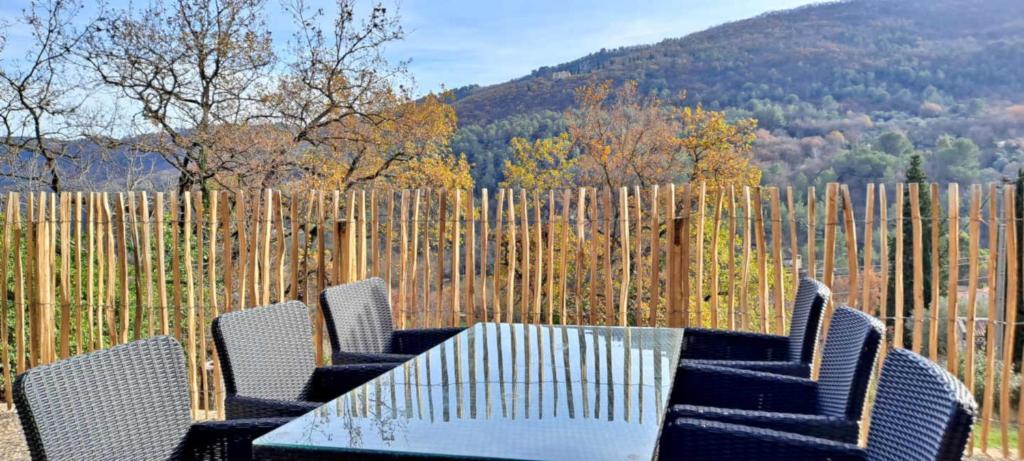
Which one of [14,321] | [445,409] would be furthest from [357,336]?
[14,321]

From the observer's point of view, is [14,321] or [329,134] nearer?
[14,321]

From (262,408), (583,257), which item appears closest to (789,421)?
(262,408)

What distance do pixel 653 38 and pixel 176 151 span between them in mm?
18047

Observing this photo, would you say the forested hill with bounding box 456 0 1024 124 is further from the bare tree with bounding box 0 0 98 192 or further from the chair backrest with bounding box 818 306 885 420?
the chair backrest with bounding box 818 306 885 420

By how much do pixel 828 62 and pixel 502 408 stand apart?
25.3 metres

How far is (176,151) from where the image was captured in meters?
10.2

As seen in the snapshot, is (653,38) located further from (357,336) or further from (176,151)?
(357,336)

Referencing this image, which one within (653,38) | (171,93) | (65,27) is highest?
(653,38)

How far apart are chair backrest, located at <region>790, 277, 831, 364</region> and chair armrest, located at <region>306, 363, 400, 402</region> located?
1.34m

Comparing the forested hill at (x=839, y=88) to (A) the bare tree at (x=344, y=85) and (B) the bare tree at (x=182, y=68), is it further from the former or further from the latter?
(B) the bare tree at (x=182, y=68)

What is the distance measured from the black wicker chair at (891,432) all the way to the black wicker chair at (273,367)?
931 millimetres

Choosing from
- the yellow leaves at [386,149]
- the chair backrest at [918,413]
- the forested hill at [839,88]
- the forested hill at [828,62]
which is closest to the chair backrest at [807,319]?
the chair backrest at [918,413]

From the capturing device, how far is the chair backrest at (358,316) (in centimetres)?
269

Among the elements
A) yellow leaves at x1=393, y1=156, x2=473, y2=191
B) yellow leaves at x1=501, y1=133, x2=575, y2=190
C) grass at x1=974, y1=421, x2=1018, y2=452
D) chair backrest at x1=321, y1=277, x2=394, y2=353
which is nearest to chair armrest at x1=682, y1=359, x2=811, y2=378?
chair backrest at x1=321, y1=277, x2=394, y2=353
